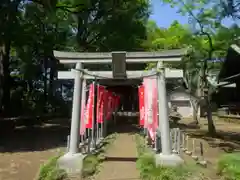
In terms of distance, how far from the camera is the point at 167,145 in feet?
30.5

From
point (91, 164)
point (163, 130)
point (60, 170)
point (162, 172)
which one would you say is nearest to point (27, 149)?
point (91, 164)

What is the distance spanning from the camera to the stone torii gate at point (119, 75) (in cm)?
920

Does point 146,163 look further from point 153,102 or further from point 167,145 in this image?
point 153,102

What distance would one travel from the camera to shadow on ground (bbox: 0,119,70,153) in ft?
56.0

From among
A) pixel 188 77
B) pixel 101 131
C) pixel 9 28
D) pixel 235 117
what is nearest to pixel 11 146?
pixel 101 131

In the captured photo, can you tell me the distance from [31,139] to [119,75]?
10984 mm

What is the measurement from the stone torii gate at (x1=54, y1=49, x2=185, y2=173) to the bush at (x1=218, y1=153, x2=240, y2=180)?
3.50ft

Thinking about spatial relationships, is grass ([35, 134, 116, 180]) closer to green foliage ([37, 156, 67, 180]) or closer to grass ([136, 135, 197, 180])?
green foliage ([37, 156, 67, 180])

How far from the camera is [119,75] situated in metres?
10.6

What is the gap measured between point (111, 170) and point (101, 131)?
6.89 meters

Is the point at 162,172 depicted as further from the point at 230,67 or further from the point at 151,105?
the point at 230,67

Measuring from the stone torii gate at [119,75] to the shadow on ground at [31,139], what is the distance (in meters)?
7.29

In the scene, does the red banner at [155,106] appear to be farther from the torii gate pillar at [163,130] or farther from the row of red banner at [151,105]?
the torii gate pillar at [163,130]

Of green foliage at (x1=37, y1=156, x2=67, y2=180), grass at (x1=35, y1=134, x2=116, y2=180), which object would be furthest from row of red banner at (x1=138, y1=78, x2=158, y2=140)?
green foliage at (x1=37, y1=156, x2=67, y2=180)
